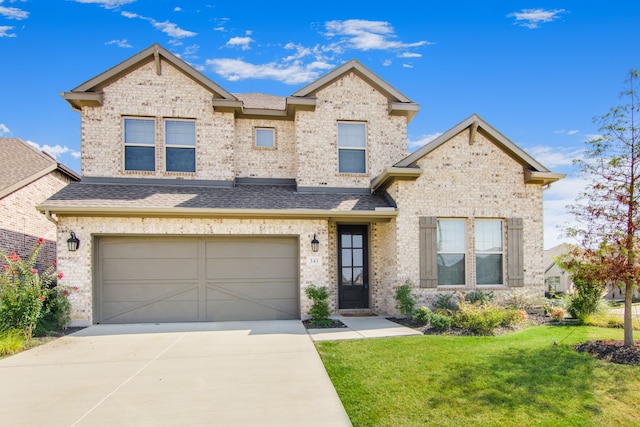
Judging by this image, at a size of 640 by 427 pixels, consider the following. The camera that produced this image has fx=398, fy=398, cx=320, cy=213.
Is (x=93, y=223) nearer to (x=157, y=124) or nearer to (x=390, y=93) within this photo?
(x=157, y=124)

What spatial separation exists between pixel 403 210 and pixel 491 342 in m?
4.05

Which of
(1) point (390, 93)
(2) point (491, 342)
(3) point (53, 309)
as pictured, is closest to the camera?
(2) point (491, 342)

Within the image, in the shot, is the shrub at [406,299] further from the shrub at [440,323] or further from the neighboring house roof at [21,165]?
the neighboring house roof at [21,165]

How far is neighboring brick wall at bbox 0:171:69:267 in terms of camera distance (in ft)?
38.2

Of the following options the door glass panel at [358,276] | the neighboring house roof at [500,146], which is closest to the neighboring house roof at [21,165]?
the door glass panel at [358,276]

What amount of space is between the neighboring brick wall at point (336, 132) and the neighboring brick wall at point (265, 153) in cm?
65

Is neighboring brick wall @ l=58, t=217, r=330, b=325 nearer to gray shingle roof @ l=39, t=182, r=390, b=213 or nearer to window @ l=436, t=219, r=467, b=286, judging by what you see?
gray shingle roof @ l=39, t=182, r=390, b=213

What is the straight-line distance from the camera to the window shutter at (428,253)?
1024cm

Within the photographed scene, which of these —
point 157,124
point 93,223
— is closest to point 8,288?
point 93,223

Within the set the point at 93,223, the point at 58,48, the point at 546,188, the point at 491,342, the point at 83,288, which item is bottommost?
the point at 491,342

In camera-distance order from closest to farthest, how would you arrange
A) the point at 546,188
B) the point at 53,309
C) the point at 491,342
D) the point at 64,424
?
the point at 64,424 < the point at 491,342 < the point at 53,309 < the point at 546,188

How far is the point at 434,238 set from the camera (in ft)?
34.0

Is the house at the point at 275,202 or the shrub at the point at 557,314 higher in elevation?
the house at the point at 275,202

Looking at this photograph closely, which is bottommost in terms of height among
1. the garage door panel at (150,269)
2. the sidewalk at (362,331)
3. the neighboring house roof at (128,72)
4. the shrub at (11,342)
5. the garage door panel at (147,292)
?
the sidewalk at (362,331)
